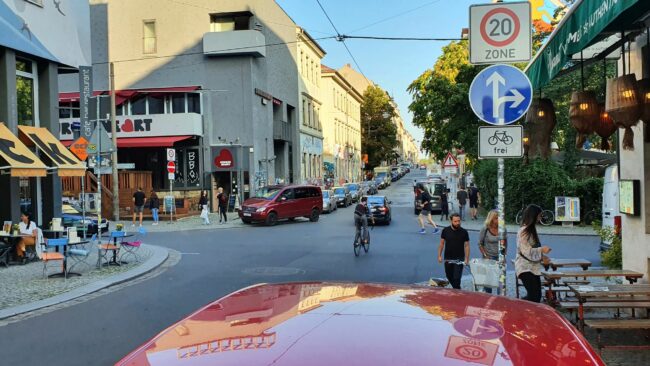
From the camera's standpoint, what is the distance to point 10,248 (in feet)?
45.5

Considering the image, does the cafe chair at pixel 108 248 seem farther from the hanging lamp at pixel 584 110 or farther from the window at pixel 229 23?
the window at pixel 229 23

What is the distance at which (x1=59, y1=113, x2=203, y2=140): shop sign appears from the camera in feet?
112

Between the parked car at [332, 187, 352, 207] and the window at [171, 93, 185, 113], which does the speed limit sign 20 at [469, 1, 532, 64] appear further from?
the parked car at [332, 187, 352, 207]

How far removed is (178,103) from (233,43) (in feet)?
17.4

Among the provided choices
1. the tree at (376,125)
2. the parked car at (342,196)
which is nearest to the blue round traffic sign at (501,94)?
the parked car at (342,196)

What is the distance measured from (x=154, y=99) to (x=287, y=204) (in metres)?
13.8

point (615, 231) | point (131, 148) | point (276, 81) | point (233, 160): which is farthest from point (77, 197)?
→ point (615, 231)

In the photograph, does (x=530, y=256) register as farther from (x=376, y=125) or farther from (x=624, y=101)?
(x=376, y=125)

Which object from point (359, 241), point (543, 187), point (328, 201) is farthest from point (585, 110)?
point (328, 201)

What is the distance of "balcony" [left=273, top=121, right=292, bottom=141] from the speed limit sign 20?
36.7 m

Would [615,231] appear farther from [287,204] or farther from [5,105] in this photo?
[287,204]

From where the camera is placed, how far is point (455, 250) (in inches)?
380

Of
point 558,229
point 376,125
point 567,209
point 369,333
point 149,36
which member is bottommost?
point 558,229

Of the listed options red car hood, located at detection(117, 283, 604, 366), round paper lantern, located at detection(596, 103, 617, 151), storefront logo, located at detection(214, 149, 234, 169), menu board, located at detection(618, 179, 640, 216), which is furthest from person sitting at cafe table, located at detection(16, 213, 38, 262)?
storefront logo, located at detection(214, 149, 234, 169)
